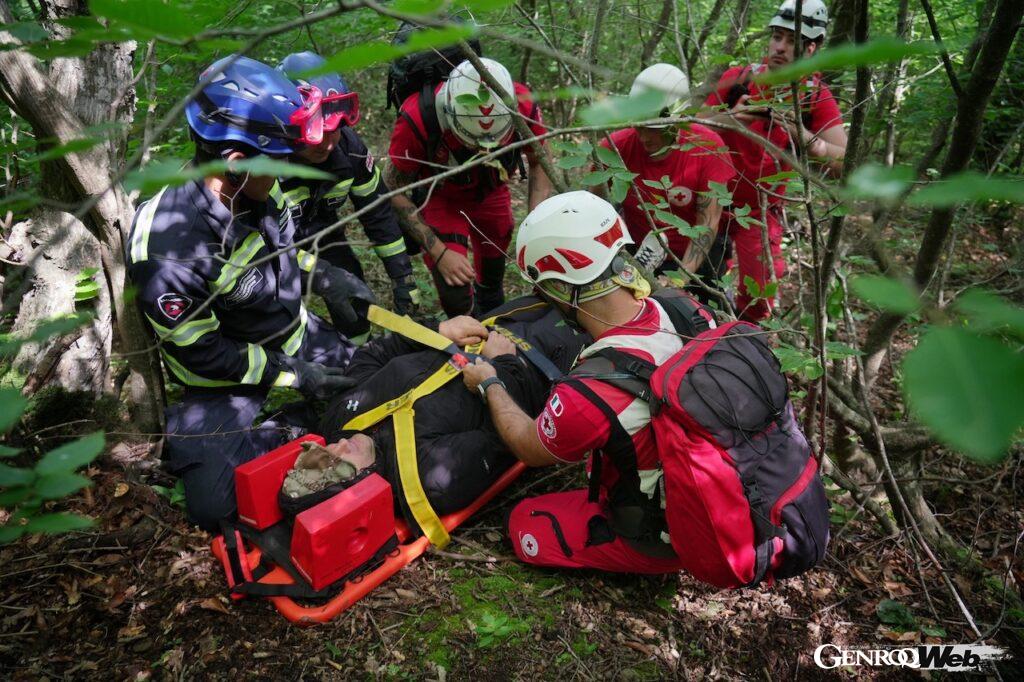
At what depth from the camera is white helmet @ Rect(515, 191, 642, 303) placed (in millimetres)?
2664

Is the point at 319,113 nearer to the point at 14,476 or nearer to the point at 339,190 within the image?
the point at 339,190

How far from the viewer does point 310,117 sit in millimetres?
2963

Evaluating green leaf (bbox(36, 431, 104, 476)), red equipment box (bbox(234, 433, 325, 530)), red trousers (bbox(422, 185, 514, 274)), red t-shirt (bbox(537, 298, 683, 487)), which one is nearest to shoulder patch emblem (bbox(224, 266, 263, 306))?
red equipment box (bbox(234, 433, 325, 530))

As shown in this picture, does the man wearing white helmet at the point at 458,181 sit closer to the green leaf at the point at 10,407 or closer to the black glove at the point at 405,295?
the black glove at the point at 405,295

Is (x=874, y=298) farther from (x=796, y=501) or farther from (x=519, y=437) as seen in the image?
(x=519, y=437)

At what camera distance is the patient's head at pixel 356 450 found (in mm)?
3113

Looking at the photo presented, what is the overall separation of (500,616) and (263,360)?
1.96 metres

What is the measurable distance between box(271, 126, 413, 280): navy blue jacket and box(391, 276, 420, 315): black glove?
0.06 m

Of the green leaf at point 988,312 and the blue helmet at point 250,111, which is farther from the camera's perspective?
the blue helmet at point 250,111

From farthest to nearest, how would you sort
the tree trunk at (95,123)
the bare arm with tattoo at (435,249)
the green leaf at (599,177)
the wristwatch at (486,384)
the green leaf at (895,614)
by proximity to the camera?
the bare arm with tattoo at (435,249) → the wristwatch at (486,384) → the green leaf at (895,614) → the tree trunk at (95,123) → the green leaf at (599,177)

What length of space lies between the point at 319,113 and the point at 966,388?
3253 millimetres

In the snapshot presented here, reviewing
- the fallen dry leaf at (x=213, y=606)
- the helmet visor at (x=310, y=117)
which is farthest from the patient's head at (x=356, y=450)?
the helmet visor at (x=310, y=117)

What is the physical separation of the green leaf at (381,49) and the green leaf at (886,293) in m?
0.56

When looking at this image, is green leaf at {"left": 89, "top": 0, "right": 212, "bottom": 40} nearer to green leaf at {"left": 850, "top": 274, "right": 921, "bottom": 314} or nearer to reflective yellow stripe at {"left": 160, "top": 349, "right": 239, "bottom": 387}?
green leaf at {"left": 850, "top": 274, "right": 921, "bottom": 314}
